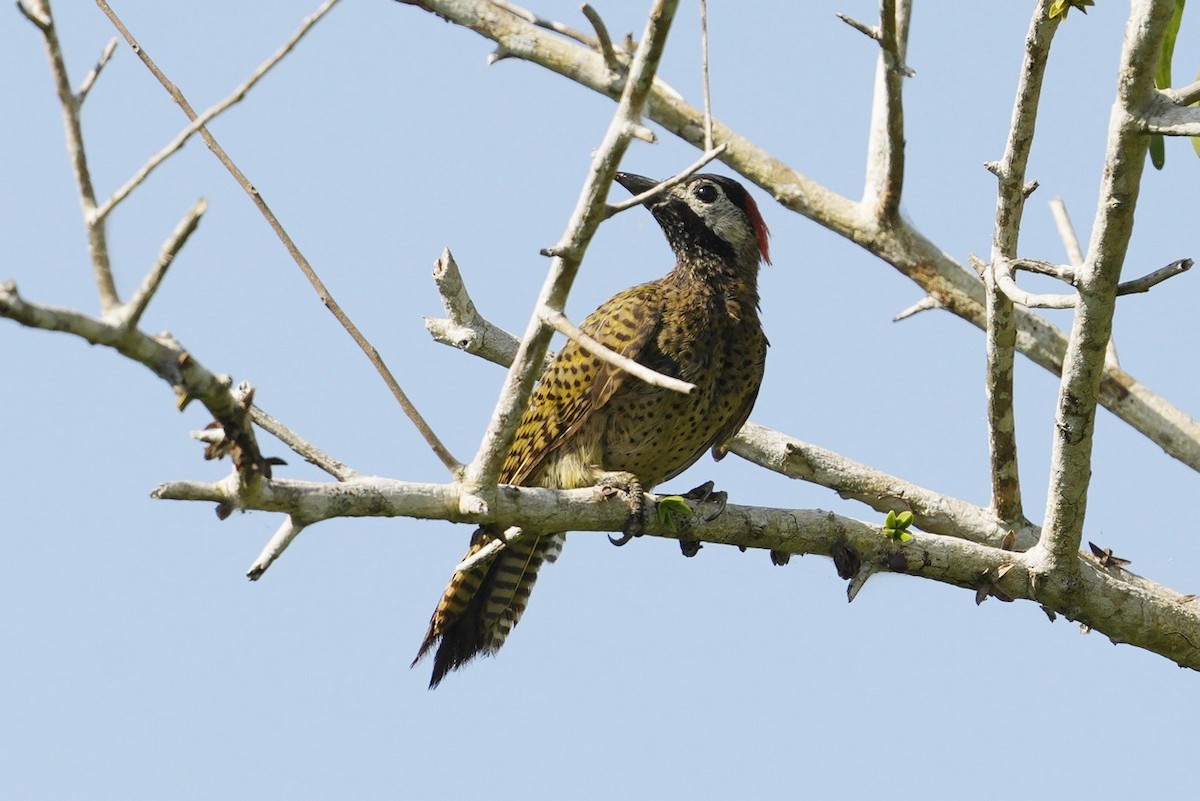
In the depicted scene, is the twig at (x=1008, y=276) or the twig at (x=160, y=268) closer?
the twig at (x=160, y=268)

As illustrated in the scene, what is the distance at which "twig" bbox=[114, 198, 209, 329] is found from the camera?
10.8 ft

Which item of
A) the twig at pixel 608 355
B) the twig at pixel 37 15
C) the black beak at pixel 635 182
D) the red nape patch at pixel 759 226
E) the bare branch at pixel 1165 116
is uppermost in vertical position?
the red nape patch at pixel 759 226

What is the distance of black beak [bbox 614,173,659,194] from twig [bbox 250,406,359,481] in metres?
2.93

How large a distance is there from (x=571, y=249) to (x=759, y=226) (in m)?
3.60

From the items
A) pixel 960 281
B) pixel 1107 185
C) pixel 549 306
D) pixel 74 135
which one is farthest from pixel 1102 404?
pixel 74 135

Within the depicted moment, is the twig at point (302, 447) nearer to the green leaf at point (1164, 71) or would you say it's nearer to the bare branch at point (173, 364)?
the bare branch at point (173, 364)

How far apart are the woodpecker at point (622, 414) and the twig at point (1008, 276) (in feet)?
3.74

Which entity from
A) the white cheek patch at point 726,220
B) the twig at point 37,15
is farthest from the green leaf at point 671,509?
the twig at point 37,15

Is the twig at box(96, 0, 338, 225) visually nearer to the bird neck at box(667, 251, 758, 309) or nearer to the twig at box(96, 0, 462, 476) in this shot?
the twig at box(96, 0, 462, 476)

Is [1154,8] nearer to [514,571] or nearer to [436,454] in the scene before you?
[436,454]

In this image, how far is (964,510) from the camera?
6.50m

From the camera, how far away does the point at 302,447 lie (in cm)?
446

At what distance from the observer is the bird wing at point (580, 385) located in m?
6.51

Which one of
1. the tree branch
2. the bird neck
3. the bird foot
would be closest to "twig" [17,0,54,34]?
the bird foot
